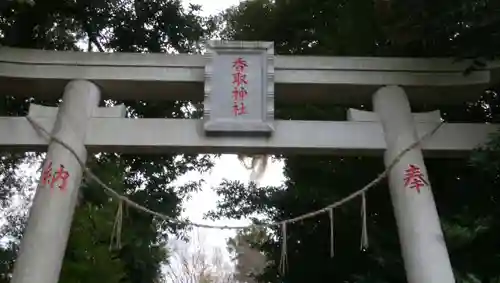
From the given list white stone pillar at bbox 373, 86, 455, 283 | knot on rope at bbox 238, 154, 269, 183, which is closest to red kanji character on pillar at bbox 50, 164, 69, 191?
knot on rope at bbox 238, 154, 269, 183

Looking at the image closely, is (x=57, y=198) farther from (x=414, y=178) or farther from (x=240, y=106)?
(x=414, y=178)

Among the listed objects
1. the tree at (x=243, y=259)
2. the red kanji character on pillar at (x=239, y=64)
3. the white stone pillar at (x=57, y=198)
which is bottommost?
the white stone pillar at (x=57, y=198)

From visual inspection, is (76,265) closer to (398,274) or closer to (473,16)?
(398,274)

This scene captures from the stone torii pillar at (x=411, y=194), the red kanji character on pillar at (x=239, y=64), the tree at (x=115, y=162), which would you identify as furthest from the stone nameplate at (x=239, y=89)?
the tree at (x=115, y=162)

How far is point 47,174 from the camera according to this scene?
136 inches

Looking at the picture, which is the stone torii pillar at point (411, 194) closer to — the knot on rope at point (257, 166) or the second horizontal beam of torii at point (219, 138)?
the second horizontal beam of torii at point (219, 138)

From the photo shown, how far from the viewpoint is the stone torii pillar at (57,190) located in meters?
3.24

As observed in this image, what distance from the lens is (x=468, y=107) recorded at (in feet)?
16.3

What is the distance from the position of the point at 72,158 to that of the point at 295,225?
2.63 metres

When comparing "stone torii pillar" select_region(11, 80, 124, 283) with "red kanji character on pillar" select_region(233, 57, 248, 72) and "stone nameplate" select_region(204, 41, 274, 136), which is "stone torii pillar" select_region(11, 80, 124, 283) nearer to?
"stone nameplate" select_region(204, 41, 274, 136)

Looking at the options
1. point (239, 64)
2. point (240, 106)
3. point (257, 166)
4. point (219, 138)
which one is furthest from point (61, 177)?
point (257, 166)

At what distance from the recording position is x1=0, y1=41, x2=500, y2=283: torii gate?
11.9ft

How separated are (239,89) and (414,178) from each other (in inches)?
48.9

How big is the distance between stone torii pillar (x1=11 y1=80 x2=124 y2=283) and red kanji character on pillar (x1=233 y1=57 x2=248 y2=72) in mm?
817
